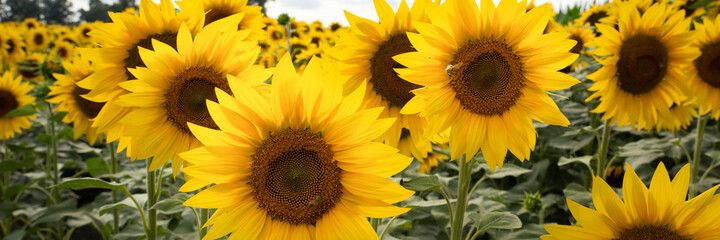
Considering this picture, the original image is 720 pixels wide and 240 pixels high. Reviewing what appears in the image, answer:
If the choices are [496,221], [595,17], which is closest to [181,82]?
[496,221]

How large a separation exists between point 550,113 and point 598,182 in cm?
27

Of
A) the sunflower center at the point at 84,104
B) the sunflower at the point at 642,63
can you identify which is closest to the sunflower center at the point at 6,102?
the sunflower center at the point at 84,104

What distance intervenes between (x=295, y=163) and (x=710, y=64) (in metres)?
3.18

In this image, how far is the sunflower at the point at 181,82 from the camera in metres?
1.43

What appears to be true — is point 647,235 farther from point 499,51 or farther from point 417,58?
point 417,58

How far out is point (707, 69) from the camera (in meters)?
3.15

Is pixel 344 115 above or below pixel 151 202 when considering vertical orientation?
above

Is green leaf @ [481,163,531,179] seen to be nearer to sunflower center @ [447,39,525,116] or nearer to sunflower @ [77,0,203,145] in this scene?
sunflower center @ [447,39,525,116]

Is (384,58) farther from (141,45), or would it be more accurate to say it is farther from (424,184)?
(141,45)

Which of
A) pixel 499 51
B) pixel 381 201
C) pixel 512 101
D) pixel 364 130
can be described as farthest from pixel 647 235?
pixel 364 130

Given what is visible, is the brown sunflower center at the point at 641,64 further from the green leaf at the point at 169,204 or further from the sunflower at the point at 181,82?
the green leaf at the point at 169,204

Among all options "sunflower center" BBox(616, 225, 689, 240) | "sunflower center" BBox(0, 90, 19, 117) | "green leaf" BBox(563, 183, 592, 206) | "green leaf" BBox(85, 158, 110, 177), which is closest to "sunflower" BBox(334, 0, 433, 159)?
"sunflower center" BBox(616, 225, 689, 240)

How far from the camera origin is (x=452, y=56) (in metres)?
1.52

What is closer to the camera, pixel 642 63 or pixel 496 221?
pixel 496 221
